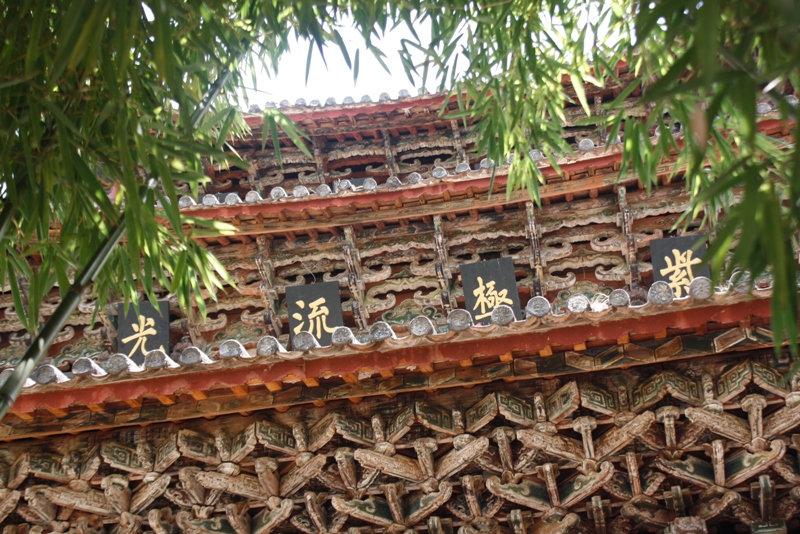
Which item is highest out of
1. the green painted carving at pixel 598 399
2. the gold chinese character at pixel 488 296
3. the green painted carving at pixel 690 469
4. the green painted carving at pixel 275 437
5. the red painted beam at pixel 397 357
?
the gold chinese character at pixel 488 296

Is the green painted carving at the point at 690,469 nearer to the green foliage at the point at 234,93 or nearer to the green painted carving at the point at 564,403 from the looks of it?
the green painted carving at the point at 564,403

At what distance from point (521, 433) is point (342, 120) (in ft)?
11.7

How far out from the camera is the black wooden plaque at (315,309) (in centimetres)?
576

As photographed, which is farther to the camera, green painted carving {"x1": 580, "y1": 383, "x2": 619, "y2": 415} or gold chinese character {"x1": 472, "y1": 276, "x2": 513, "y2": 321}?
gold chinese character {"x1": 472, "y1": 276, "x2": 513, "y2": 321}

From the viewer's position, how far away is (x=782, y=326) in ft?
7.04

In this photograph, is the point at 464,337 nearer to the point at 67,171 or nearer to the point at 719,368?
the point at 719,368

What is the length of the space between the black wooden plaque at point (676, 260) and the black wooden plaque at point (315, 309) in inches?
79.9

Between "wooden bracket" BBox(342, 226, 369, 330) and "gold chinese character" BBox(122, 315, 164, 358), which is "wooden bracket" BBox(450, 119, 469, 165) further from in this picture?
"gold chinese character" BBox(122, 315, 164, 358)

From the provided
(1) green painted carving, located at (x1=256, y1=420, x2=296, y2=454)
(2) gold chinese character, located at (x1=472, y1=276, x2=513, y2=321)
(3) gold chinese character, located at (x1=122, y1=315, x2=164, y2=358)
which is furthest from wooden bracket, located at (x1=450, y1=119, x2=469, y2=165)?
(1) green painted carving, located at (x1=256, y1=420, x2=296, y2=454)

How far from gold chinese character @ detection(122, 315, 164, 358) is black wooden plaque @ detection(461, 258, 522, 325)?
6.96 feet

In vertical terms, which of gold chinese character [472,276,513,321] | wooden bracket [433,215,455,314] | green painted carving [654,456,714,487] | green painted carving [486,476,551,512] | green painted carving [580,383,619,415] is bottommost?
green painted carving [486,476,551,512]

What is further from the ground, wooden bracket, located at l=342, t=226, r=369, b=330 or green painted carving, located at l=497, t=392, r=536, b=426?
wooden bracket, located at l=342, t=226, r=369, b=330

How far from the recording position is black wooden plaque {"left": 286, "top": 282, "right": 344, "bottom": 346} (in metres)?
5.76

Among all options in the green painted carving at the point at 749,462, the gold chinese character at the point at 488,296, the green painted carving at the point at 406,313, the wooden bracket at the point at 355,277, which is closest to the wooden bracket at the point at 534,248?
the gold chinese character at the point at 488,296
